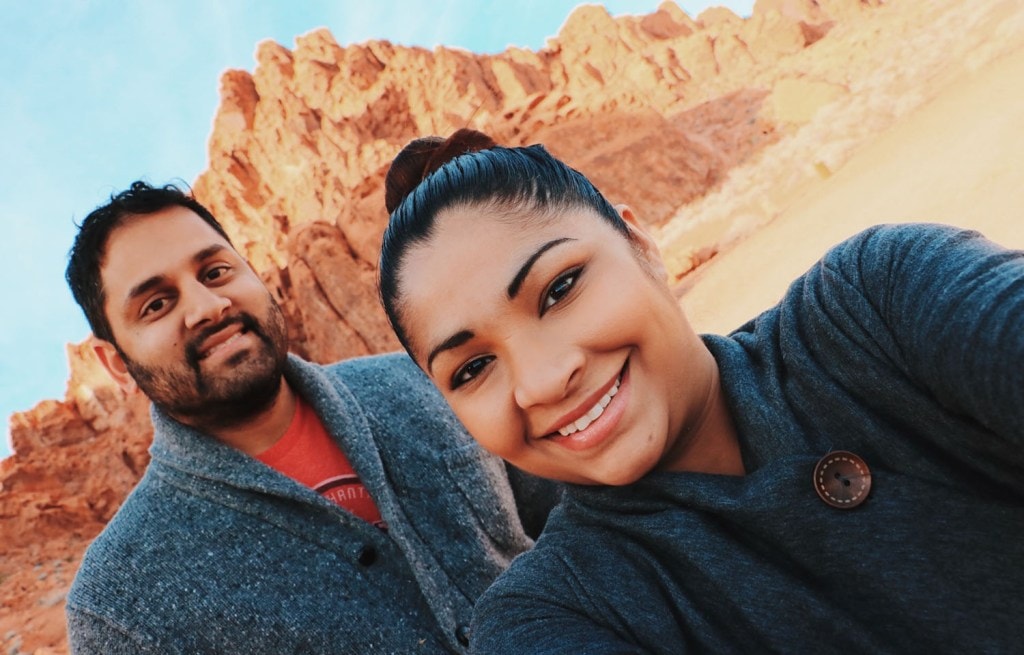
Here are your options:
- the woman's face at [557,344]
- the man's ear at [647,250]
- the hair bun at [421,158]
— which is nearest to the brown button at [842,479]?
the woman's face at [557,344]

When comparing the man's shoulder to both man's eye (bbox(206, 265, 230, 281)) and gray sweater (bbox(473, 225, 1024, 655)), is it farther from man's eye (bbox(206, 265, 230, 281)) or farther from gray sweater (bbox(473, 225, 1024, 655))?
gray sweater (bbox(473, 225, 1024, 655))

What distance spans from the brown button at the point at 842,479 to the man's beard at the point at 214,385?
7.57ft

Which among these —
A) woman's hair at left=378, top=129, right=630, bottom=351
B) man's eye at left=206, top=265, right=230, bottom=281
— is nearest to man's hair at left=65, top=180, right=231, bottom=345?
man's eye at left=206, top=265, right=230, bottom=281

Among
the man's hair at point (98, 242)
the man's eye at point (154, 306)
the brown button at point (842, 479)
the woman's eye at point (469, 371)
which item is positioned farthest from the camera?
the man's hair at point (98, 242)

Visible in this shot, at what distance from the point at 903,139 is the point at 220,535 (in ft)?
40.7

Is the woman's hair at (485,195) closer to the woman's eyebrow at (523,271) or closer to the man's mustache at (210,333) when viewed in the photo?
the woman's eyebrow at (523,271)

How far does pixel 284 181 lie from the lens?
1262 inches

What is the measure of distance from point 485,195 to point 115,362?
2.44 metres

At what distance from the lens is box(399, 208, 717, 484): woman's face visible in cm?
123

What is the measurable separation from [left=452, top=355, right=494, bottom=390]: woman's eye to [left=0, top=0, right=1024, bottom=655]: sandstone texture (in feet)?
18.5

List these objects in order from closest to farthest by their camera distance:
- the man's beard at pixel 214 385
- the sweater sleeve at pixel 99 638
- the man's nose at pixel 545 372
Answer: the man's nose at pixel 545 372 < the sweater sleeve at pixel 99 638 < the man's beard at pixel 214 385

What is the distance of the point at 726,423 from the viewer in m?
1.40

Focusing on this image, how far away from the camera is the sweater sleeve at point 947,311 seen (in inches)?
37.1

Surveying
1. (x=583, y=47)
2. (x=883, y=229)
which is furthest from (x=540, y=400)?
(x=583, y=47)
